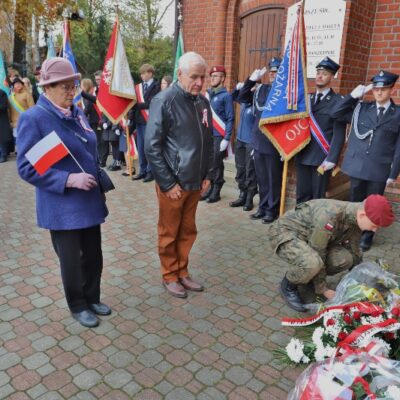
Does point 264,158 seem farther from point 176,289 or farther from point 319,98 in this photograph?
point 176,289

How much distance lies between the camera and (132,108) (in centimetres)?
739

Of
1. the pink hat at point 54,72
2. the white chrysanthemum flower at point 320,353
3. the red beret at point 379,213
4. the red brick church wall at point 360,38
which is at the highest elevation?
the red brick church wall at point 360,38

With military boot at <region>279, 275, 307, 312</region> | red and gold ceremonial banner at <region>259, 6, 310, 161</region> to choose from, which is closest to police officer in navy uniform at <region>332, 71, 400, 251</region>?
red and gold ceremonial banner at <region>259, 6, 310, 161</region>

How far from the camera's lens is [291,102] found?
5.03 m

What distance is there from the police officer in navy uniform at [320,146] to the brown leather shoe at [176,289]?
7.85 feet

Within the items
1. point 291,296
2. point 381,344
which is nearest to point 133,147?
point 291,296

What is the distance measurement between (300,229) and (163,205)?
46.2 inches

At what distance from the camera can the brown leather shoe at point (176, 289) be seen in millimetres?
3582

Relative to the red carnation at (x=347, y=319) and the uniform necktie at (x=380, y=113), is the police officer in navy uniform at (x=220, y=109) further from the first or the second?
the red carnation at (x=347, y=319)

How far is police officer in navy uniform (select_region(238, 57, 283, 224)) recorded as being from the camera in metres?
5.49

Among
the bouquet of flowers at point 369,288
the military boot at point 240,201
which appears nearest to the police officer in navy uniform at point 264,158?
the military boot at point 240,201

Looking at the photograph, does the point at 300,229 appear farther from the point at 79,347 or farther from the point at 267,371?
the point at 79,347

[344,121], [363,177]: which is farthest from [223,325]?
[344,121]

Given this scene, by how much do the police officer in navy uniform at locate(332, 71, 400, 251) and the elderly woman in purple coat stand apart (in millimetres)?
3093
